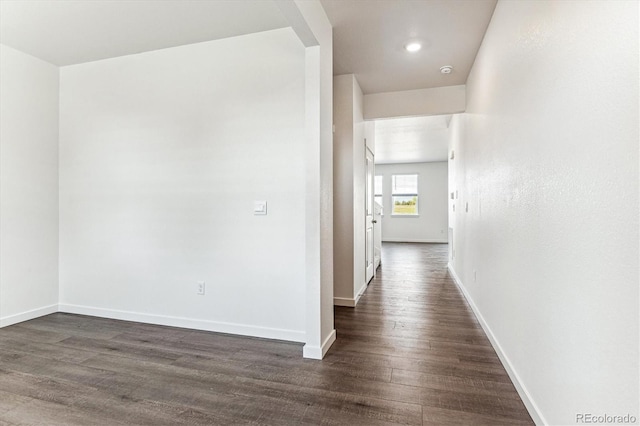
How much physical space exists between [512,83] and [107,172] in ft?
12.4

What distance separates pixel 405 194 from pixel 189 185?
9.17 meters

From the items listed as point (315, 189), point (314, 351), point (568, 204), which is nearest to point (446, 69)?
point (315, 189)

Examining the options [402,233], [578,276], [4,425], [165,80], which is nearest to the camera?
[578,276]

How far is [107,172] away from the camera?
3533 mm

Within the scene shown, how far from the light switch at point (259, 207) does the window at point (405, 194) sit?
9.00 meters

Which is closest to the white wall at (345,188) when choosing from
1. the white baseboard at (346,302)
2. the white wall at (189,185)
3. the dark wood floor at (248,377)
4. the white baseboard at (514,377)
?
the white baseboard at (346,302)

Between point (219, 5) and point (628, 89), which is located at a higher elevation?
point (219, 5)

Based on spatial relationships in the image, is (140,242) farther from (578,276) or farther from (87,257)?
(578,276)

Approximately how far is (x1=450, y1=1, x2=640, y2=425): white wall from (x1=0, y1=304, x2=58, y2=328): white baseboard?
4.42 m

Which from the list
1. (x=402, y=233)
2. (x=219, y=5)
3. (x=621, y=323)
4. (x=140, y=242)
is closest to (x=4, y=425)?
(x=140, y=242)

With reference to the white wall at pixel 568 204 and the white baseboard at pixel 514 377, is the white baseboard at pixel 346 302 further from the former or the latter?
the white wall at pixel 568 204

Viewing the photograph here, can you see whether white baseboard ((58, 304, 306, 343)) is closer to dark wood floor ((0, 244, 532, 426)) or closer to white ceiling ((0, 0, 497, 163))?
dark wood floor ((0, 244, 532, 426))

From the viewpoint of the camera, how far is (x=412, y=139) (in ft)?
24.7

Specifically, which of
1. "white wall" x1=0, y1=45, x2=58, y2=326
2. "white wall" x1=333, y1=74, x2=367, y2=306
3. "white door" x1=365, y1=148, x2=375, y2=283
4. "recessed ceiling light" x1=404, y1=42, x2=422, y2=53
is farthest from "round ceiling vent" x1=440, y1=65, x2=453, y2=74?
"white wall" x1=0, y1=45, x2=58, y2=326
